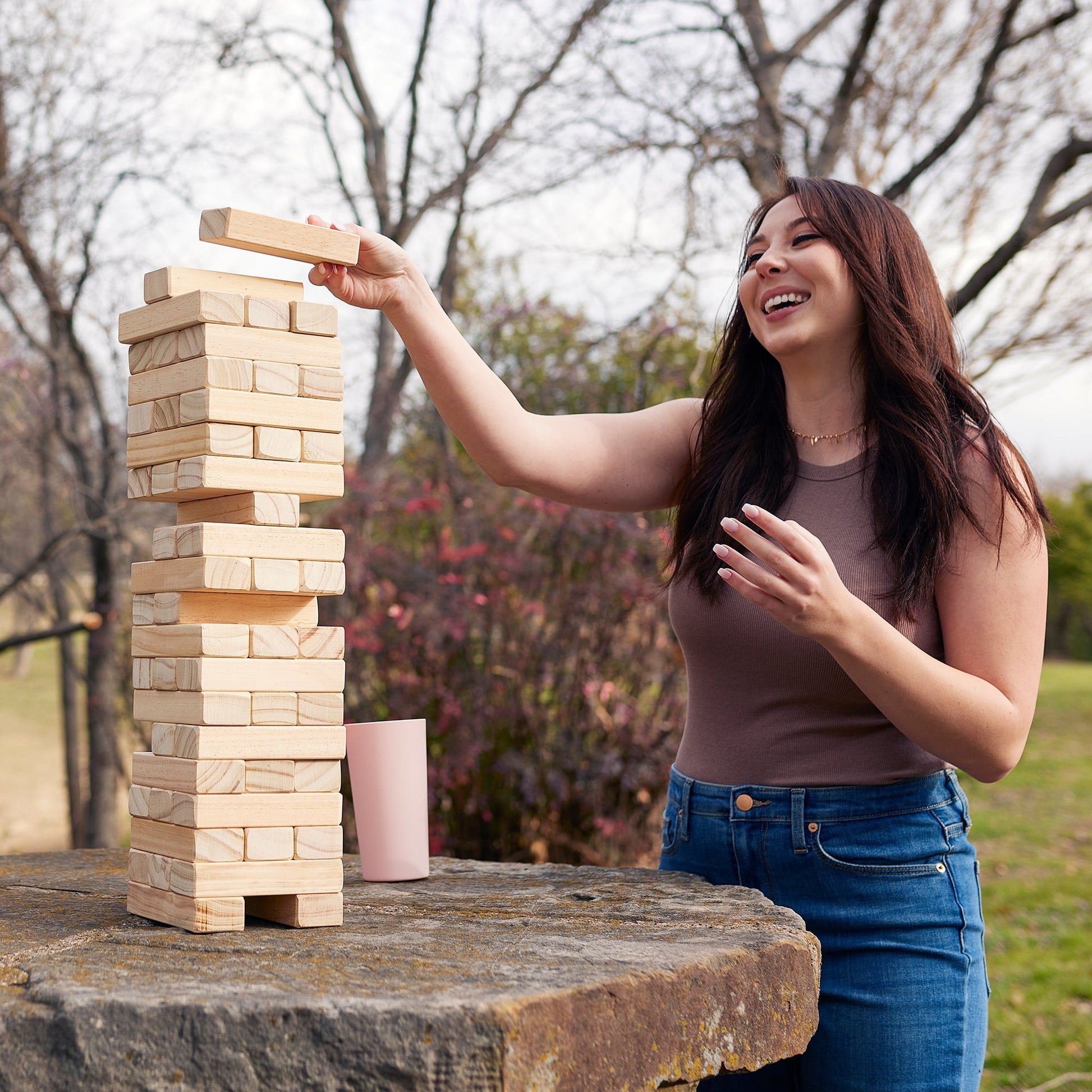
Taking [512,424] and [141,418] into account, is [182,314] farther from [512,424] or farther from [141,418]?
[512,424]

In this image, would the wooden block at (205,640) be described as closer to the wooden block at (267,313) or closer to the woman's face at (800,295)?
the wooden block at (267,313)

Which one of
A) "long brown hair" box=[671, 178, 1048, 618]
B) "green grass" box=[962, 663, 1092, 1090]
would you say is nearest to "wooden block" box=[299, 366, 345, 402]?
"long brown hair" box=[671, 178, 1048, 618]

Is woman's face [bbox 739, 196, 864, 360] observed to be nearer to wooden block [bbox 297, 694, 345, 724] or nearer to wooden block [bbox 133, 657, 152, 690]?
wooden block [bbox 297, 694, 345, 724]

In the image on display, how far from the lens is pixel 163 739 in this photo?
1693 mm

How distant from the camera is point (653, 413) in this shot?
229cm

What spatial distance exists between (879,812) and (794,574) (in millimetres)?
511

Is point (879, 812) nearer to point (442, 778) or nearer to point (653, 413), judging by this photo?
point (653, 413)

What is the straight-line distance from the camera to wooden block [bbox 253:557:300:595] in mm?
1648

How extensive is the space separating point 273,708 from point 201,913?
0.29 metres

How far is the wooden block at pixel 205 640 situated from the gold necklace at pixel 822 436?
1.05 meters

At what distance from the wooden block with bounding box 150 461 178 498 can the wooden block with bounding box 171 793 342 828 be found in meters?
0.43

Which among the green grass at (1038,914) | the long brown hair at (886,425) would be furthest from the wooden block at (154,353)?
the green grass at (1038,914)

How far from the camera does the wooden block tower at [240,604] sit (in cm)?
161

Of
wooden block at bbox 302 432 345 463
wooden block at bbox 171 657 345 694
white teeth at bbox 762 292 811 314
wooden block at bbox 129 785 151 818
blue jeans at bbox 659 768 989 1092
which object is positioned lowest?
blue jeans at bbox 659 768 989 1092
